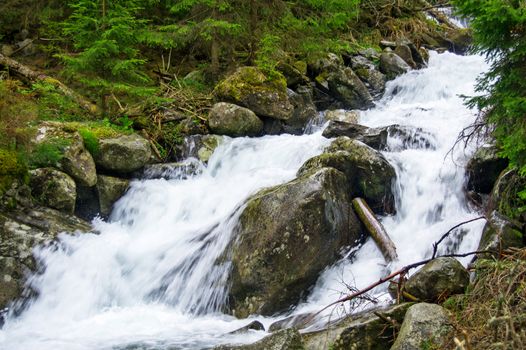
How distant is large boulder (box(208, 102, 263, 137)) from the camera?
10.6 m

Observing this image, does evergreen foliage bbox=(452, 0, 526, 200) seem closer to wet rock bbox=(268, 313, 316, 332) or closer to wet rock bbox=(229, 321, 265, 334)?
wet rock bbox=(268, 313, 316, 332)

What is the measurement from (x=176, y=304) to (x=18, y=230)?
2.55 metres

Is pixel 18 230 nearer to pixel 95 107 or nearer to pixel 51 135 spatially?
pixel 51 135

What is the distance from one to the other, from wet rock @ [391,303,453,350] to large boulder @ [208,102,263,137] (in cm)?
717

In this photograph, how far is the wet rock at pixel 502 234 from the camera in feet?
17.2

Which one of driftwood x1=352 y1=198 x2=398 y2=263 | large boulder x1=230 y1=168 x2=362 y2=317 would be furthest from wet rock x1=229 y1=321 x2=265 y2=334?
driftwood x1=352 y1=198 x2=398 y2=263

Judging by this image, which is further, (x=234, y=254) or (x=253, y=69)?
(x=253, y=69)

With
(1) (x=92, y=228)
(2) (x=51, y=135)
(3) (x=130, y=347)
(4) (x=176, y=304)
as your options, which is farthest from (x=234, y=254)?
(2) (x=51, y=135)

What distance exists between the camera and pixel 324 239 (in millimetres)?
6555

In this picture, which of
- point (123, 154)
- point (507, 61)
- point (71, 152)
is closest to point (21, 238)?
point (71, 152)

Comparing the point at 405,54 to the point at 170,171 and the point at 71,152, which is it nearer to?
the point at 170,171

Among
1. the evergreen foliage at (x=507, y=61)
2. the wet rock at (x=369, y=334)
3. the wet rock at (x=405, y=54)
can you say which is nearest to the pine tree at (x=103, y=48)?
the evergreen foliage at (x=507, y=61)

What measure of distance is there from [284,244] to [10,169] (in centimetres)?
423

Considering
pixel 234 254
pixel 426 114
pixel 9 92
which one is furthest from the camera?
pixel 426 114
